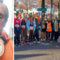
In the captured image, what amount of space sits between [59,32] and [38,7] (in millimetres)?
2168

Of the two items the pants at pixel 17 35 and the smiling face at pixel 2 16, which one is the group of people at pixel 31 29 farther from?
the smiling face at pixel 2 16

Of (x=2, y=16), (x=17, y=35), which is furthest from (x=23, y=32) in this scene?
(x=2, y=16)

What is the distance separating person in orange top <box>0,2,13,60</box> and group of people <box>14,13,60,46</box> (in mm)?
1430

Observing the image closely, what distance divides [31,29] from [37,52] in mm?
1213

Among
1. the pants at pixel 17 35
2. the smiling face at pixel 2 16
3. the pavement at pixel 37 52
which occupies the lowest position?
the pavement at pixel 37 52

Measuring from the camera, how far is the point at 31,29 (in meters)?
4.91

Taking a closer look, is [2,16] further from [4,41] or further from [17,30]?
[17,30]

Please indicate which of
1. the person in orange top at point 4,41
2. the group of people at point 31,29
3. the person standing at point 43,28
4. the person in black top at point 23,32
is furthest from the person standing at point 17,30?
the person in orange top at point 4,41

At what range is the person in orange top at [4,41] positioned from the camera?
9.21ft

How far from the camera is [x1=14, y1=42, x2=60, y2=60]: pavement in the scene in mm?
3773

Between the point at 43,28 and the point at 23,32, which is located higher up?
the point at 43,28

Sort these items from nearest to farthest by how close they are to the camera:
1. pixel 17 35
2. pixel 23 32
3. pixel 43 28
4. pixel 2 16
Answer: pixel 2 16 → pixel 17 35 → pixel 23 32 → pixel 43 28

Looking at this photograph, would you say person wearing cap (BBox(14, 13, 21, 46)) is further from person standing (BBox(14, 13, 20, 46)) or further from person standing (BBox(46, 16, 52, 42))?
person standing (BBox(46, 16, 52, 42))

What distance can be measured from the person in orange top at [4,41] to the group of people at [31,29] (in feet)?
4.69
